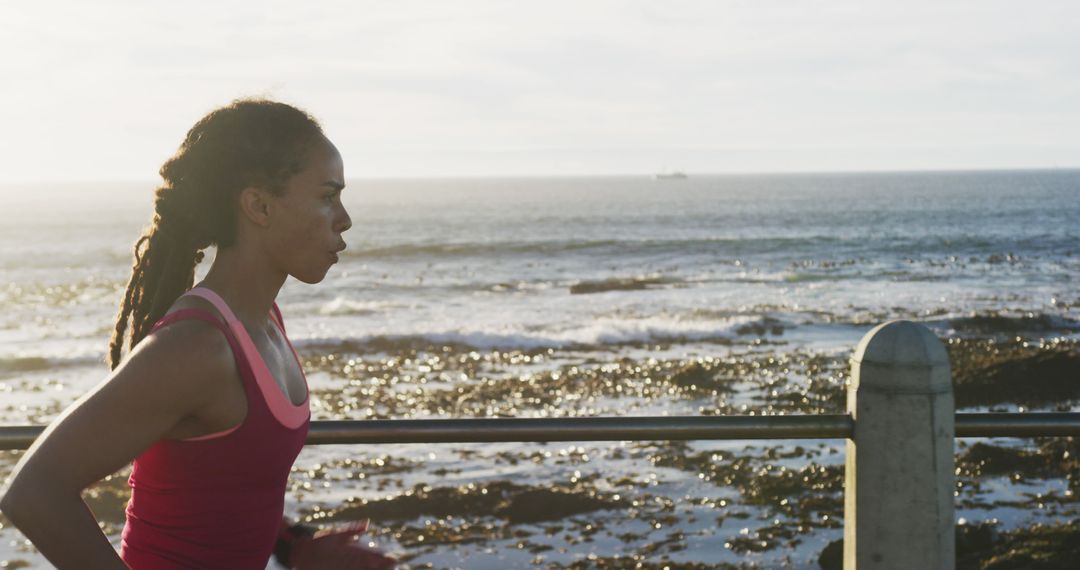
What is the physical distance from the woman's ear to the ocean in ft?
21.6

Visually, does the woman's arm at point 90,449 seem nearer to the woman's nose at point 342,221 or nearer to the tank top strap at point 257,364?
the tank top strap at point 257,364

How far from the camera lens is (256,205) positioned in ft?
6.10

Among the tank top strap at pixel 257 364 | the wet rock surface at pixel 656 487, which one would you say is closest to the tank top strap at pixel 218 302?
the tank top strap at pixel 257 364

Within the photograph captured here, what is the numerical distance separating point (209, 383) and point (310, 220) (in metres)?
0.38

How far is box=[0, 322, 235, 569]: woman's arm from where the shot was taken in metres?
1.54

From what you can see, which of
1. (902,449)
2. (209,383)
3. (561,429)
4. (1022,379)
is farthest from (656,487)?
(209,383)

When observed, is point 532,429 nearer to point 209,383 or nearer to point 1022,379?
point 209,383

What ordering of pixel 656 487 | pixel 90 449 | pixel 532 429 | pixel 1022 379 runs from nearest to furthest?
pixel 90 449
pixel 532 429
pixel 656 487
pixel 1022 379

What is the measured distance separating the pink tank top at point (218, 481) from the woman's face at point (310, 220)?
0.55 ft

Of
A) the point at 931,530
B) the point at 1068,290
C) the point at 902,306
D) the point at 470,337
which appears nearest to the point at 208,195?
the point at 931,530

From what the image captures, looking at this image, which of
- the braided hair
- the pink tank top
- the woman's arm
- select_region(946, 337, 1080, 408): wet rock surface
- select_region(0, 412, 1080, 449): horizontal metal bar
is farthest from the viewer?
select_region(946, 337, 1080, 408): wet rock surface

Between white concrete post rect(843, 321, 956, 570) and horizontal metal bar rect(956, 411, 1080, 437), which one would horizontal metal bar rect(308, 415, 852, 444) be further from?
horizontal metal bar rect(956, 411, 1080, 437)

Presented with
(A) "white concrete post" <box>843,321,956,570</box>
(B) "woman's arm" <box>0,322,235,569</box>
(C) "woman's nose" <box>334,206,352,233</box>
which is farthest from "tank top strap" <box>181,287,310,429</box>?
(A) "white concrete post" <box>843,321,956,570</box>

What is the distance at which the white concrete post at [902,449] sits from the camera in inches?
112
